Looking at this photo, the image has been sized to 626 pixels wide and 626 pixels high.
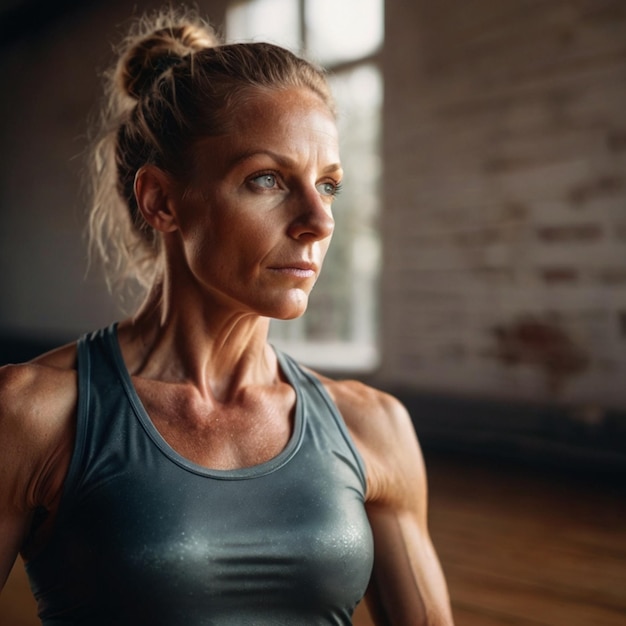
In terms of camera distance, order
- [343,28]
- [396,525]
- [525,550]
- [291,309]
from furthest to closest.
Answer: [343,28], [525,550], [396,525], [291,309]

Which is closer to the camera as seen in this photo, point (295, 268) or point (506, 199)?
point (295, 268)

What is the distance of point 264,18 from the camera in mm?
5664

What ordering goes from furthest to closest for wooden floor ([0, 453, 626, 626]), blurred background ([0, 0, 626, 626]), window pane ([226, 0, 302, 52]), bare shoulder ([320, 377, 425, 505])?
window pane ([226, 0, 302, 52]) → blurred background ([0, 0, 626, 626]) → wooden floor ([0, 453, 626, 626]) → bare shoulder ([320, 377, 425, 505])

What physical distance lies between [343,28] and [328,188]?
450cm

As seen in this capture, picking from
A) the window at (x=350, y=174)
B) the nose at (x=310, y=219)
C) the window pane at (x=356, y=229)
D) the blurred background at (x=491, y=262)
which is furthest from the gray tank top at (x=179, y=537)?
the window pane at (x=356, y=229)

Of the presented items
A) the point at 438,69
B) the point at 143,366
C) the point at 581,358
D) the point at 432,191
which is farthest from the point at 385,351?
the point at 143,366

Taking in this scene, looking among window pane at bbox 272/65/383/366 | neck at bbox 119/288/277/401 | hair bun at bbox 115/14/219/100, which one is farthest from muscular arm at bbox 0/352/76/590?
window pane at bbox 272/65/383/366

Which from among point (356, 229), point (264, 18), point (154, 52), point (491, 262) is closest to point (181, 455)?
point (154, 52)

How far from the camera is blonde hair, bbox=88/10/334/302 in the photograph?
37.4 inches

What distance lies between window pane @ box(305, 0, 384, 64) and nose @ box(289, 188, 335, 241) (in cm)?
411

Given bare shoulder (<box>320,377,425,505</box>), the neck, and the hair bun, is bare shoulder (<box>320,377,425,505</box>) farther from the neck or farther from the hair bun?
the hair bun

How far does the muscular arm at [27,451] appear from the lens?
2.72ft

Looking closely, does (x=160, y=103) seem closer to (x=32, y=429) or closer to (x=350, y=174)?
(x=32, y=429)

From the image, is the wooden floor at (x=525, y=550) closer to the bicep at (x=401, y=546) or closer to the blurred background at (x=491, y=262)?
the blurred background at (x=491, y=262)
